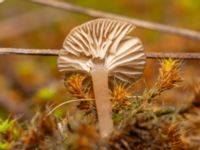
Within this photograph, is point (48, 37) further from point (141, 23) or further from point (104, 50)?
point (104, 50)

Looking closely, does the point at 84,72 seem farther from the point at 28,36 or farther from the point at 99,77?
the point at 28,36

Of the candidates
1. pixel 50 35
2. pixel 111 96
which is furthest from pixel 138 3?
pixel 111 96

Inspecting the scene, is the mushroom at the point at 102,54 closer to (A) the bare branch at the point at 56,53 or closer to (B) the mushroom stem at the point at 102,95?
(B) the mushroom stem at the point at 102,95

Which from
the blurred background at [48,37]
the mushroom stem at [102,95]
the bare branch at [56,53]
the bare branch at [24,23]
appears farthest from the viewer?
the bare branch at [24,23]

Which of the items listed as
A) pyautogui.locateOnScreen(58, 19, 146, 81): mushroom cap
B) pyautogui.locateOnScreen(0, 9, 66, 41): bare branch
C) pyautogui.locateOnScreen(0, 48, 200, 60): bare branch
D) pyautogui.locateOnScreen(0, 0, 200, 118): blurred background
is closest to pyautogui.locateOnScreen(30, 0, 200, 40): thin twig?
pyautogui.locateOnScreen(0, 0, 200, 118): blurred background

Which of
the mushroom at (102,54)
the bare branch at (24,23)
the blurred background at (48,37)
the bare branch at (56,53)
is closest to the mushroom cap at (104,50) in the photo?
the mushroom at (102,54)
